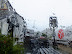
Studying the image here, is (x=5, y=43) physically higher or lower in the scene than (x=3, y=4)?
lower

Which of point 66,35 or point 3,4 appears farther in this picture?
point 66,35

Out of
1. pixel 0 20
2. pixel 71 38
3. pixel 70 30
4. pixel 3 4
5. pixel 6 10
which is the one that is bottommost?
pixel 71 38

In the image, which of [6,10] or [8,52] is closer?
[8,52]

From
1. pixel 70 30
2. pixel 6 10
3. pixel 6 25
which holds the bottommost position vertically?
pixel 70 30

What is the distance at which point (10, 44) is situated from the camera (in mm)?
3094

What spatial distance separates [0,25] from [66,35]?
24.5 meters

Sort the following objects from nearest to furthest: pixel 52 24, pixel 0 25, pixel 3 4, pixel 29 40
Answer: pixel 0 25
pixel 3 4
pixel 29 40
pixel 52 24

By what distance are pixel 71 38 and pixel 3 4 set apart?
24.3 m

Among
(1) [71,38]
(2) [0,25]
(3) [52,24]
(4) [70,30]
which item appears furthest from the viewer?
(4) [70,30]

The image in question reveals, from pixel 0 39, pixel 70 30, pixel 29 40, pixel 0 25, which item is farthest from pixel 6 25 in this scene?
pixel 70 30

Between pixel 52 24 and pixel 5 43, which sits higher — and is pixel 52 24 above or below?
above

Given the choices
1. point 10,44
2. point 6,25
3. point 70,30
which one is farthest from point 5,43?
point 70,30

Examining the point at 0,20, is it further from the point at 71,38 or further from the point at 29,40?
the point at 71,38

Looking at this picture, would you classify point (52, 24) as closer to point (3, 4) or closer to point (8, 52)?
point (3, 4)
